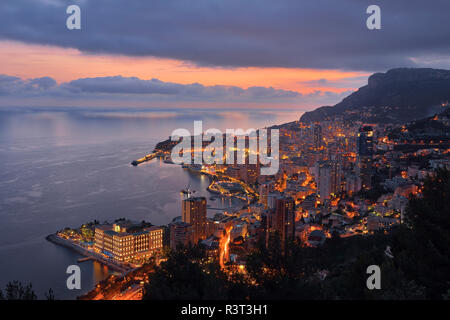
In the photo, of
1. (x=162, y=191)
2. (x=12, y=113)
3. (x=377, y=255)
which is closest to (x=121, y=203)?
(x=162, y=191)

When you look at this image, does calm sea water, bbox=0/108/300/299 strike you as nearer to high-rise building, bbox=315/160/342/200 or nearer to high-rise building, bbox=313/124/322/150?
high-rise building, bbox=315/160/342/200

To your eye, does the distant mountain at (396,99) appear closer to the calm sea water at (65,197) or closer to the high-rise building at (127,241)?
the calm sea water at (65,197)

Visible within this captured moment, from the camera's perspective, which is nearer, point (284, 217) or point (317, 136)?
point (284, 217)

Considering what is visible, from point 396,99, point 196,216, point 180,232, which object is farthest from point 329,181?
point 396,99

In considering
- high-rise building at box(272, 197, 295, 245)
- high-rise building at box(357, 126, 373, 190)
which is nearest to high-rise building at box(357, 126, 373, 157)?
high-rise building at box(357, 126, 373, 190)

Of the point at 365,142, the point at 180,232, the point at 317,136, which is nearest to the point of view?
the point at 180,232

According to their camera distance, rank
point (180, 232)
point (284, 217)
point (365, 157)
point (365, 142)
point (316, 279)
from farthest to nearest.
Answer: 1. point (365, 142)
2. point (365, 157)
3. point (284, 217)
4. point (180, 232)
5. point (316, 279)

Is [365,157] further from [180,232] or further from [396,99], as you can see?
[396,99]
